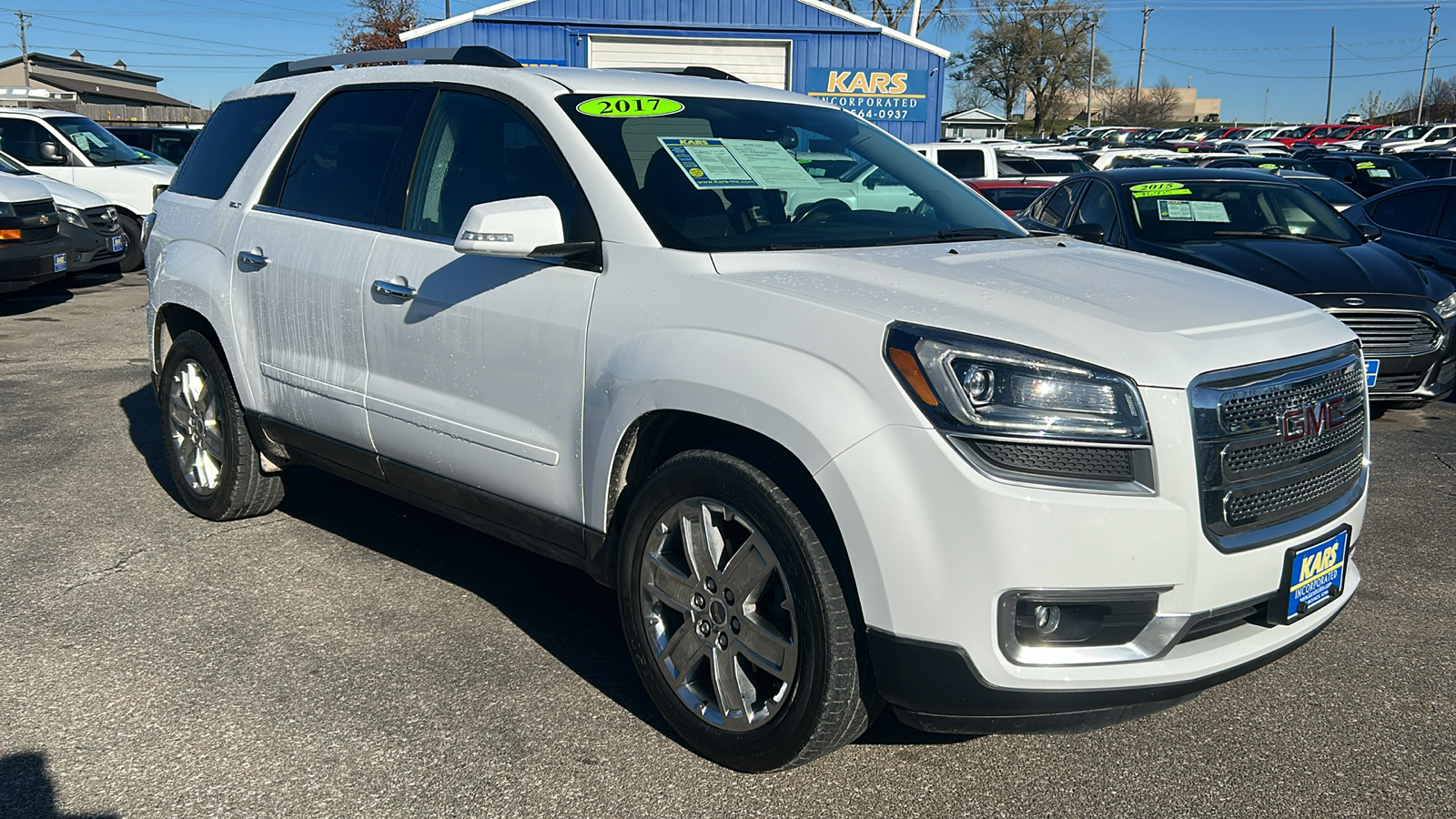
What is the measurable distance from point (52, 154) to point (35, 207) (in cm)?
406

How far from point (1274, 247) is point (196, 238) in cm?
633


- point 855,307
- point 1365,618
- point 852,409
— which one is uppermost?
point 855,307

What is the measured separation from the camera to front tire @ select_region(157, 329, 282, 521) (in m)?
4.87

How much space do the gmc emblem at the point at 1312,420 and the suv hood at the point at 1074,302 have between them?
0.46 ft

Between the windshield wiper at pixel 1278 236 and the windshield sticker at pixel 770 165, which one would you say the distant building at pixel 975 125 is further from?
the windshield sticker at pixel 770 165

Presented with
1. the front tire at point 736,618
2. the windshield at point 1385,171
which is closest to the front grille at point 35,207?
the front tire at point 736,618

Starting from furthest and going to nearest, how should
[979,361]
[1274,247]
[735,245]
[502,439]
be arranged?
[1274,247] < [502,439] < [735,245] < [979,361]

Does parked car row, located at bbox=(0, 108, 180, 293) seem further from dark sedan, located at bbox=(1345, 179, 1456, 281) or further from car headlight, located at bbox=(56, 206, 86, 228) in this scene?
dark sedan, located at bbox=(1345, 179, 1456, 281)

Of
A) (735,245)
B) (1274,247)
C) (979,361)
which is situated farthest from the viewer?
(1274,247)

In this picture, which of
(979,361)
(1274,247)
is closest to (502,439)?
(979,361)

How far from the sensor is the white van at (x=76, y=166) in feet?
49.1

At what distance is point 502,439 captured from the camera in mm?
3576

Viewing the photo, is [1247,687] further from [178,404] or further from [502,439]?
[178,404]

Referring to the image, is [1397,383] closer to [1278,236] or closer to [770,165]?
[1278,236]
